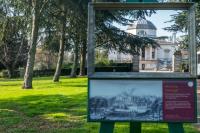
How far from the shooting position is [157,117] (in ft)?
23.6

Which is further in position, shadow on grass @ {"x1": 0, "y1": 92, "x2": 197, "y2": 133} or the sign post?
shadow on grass @ {"x1": 0, "y1": 92, "x2": 197, "y2": 133}

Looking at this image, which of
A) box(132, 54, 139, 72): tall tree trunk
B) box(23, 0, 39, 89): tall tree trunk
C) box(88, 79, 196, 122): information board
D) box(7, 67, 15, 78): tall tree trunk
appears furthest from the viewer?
box(7, 67, 15, 78): tall tree trunk

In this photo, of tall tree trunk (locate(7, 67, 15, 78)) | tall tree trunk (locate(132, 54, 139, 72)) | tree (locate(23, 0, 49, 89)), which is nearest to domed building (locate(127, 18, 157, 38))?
tall tree trunk (locate(132, 54, 139, 72))

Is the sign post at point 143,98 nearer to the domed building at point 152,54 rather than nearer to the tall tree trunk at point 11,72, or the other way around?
the domed building at point 152,54

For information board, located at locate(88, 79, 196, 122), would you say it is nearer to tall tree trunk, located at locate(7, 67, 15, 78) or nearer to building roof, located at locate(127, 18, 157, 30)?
building roof, located at locate(127, 18, 157, 30)

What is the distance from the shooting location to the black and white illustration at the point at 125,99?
718 centimetres

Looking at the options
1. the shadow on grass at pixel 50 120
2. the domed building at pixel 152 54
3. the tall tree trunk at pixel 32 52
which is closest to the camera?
the domed building at pixel 152 54

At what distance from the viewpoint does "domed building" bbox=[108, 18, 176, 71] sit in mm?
8008

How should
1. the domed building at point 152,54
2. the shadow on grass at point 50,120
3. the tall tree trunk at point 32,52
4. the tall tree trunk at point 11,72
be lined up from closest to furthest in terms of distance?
the domed building at point 152,54, the shadow on grass at point 50,120, the tall tree trunk at point 32,52, the tall tree trunk at point 11,72

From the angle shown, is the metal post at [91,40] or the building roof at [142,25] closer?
the metal post at [91,40]

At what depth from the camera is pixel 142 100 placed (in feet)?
23.7

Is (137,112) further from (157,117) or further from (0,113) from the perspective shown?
(0,113)

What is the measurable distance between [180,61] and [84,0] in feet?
61.3

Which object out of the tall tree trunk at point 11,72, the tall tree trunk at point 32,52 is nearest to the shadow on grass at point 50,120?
the tall tree trunk at point 32,52
